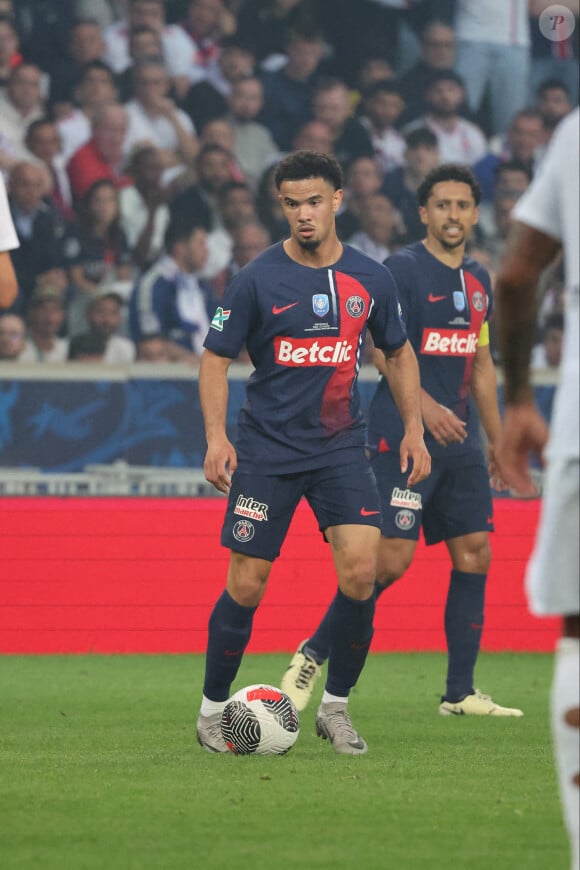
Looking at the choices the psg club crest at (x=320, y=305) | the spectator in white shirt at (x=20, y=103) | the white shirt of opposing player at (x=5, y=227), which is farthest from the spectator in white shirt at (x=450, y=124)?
the white shirt of opposing player at (x=5, y=227)

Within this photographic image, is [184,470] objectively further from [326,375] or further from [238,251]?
[326,375]

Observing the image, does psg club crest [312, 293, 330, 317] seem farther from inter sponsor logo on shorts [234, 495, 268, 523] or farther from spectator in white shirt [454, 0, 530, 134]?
spectator in white shirt [454, 0, 530, 134]

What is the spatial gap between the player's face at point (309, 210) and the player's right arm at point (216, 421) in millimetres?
529

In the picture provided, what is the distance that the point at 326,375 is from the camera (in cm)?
561

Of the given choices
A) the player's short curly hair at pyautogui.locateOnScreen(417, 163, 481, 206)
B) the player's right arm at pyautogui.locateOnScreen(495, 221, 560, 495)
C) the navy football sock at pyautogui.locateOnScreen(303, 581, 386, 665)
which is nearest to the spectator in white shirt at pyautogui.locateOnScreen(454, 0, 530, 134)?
the player's short curly hair at pyautogui.locateOnScreen(417, 163, 481, 206)

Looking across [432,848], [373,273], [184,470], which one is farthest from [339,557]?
[184,470]

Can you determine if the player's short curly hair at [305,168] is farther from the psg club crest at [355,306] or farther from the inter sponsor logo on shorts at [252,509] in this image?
the inter sponsor logo on shorts at [252,509]

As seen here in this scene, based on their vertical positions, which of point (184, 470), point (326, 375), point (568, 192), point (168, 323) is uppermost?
point (568, 192)

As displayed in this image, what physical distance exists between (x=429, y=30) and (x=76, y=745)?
10.2 m

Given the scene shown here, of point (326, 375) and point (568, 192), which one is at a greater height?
point (568, 192)

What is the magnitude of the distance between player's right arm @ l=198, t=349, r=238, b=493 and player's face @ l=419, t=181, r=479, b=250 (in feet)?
6.39

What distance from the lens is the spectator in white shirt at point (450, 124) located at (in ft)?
46.4

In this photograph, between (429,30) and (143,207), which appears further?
(429,30)

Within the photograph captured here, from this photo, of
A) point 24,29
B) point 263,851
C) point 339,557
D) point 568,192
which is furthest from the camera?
point 24,29
